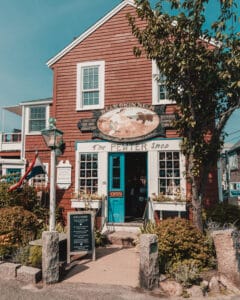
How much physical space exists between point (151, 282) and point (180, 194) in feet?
12.5

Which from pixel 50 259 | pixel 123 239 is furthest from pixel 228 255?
pixel 50 259

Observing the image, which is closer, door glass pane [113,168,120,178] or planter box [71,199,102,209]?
planter box [71,199,102,209]

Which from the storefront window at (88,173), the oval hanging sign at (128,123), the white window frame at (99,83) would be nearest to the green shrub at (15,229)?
the storefront window at (88,173)

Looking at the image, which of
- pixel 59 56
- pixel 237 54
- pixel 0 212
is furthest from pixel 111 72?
pixel 0 212

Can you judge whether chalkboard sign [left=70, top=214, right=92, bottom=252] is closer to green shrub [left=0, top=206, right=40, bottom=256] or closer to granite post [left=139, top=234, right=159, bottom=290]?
green shrub [left=0, top=206, right=40, bottom=256]

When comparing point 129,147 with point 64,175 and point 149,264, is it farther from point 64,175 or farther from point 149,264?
point 149,264

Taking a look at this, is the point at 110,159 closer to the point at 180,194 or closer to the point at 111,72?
the point at 180,194

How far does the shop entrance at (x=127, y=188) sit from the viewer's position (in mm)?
8648

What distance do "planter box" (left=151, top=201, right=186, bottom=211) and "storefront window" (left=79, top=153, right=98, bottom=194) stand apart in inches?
92.4

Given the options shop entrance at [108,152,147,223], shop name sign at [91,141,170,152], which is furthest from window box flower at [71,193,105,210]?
shop name sign at [91,141,170,152]

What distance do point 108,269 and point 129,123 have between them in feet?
16.2

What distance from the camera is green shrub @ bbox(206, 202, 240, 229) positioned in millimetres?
6753

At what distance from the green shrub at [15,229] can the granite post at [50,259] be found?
1383 millimetres

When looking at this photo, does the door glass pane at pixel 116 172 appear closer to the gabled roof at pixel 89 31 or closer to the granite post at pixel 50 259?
the granite post at pixel 50 259
